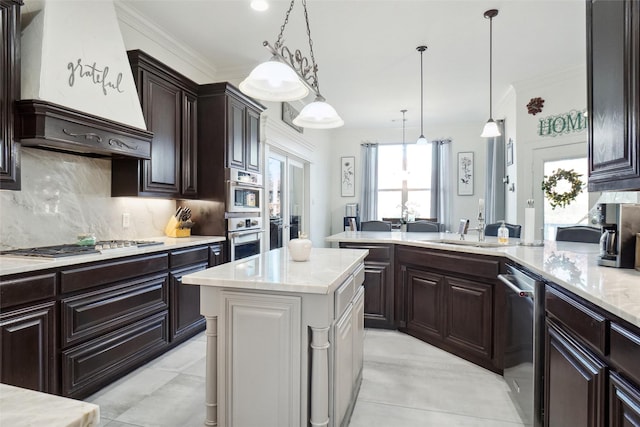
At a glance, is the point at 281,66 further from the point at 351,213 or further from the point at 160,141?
the point at 351,213

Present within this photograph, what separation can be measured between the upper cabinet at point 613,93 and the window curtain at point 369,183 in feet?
20.6

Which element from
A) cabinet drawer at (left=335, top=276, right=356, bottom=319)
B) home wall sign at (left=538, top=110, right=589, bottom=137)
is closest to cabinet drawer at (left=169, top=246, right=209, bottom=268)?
cabinet drawer at (left=335, top=276, right=356, bottom=319)

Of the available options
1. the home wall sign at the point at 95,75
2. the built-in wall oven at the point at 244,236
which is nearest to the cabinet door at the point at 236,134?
the built-in wall oven at the point at 244,236

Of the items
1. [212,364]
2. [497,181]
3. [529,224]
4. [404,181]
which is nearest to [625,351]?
[212,364]

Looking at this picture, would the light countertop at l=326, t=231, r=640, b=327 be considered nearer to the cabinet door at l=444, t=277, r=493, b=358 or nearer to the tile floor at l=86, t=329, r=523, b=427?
the cabinet door at l=444, t=277, r=493, b=358

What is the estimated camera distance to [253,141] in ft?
13.8

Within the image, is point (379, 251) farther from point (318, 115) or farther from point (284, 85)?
point (284, 85)

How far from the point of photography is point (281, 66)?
6.08ft

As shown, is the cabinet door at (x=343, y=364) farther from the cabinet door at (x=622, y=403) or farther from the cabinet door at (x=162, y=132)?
the cabinet door at (x=162, y=132)

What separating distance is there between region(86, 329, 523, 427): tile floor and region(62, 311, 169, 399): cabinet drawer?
0.09 m

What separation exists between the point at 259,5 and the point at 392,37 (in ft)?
4.75

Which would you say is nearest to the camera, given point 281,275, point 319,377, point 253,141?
point 319,377

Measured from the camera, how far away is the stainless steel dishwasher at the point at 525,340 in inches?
69.2

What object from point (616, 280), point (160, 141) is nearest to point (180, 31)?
point (160, 141)
